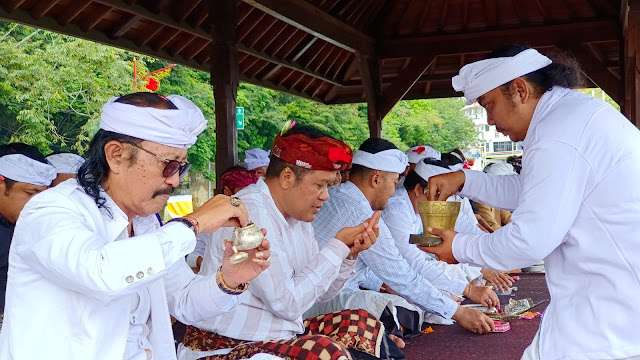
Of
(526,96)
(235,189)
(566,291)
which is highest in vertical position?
(526,96)

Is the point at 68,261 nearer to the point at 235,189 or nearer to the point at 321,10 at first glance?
the point at 235,189

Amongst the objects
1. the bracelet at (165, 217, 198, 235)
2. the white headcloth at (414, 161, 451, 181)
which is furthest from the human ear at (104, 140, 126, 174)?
the white headcloth at (414, 161, 451, 181)

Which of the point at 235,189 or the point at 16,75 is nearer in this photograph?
the point at 235,189

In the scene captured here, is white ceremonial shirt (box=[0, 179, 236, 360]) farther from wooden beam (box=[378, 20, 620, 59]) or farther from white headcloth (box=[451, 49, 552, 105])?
wooden beam (box=[378, 20, 620, 59])

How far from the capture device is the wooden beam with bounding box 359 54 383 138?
33.7 feet

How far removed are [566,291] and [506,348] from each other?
7.55ft

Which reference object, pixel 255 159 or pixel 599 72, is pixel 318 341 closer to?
pixel 255 159

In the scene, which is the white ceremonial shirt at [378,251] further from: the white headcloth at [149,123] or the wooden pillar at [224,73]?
the wooden pillar at [224,73]

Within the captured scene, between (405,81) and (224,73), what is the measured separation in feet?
14.8

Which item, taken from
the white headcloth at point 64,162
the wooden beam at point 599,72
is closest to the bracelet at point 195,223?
the white headcloth at point 64,162

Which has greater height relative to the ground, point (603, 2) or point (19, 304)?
point (603, 2)

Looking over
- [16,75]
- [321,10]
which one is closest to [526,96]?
[321,10]

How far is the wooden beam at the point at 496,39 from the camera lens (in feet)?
31.9

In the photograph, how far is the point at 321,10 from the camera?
26.9 ft
